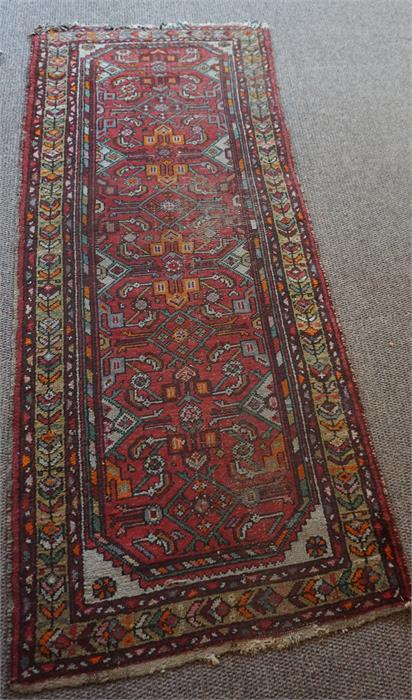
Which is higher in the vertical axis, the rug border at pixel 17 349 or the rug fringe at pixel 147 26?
the rug fringe at pixel 147 26

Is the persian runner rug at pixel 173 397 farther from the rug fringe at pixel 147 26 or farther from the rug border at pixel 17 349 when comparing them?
the rug fringe at pixel 147 26

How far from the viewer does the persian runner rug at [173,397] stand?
1.13 metres

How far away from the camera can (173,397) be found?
4.45ft

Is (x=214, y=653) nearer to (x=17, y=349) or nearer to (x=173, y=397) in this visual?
(x=173, y=397)

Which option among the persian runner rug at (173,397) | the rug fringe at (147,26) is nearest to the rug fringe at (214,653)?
the persian runner rug at (173,397)

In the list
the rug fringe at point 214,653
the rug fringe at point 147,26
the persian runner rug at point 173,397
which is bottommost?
the rug fringe at point 214,653

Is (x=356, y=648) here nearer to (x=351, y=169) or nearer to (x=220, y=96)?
(x=351, y=169)

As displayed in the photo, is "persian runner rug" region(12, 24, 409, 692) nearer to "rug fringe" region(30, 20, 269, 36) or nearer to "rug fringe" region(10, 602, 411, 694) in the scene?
"rug fringe" region(10, 602, 411, 694)

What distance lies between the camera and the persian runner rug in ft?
3.71

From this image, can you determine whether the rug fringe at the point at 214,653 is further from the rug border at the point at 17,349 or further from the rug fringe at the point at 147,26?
the rug fringe at the point at 147,26

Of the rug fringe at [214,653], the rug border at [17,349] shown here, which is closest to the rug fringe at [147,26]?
the rug border at [17,349]

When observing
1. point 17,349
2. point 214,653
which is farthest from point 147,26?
point 214,653

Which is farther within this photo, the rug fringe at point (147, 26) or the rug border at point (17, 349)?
the rug fringe at point (147, 26)

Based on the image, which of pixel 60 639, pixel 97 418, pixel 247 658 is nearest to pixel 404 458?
pixel 247 658
